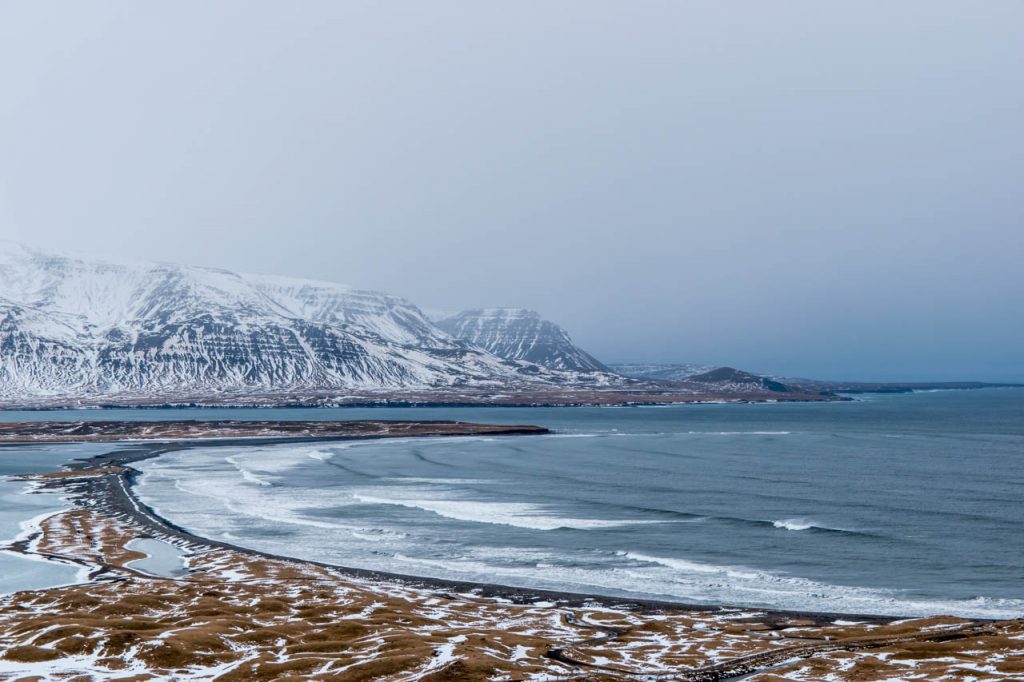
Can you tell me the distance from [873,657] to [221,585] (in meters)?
27.7

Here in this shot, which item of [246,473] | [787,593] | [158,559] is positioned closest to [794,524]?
[787,593]

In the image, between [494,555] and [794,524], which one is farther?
[794,524]

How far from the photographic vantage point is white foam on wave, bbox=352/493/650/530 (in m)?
58.2

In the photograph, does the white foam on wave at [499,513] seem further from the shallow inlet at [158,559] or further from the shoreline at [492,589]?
the shallow inlet at [158,559]

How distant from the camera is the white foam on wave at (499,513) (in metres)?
58.2

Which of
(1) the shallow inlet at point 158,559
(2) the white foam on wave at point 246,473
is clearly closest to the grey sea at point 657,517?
(2) the white foam on wave at point 246,473

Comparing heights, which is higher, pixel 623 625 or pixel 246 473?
pixel 623 625

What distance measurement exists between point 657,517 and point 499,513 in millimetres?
11632

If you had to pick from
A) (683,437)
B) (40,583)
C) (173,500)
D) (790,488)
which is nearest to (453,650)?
(40,583)

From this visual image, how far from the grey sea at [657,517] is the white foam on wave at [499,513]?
0.23 m

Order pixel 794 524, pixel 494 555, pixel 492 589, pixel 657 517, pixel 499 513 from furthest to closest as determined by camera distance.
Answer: pixel 499 513, pixel 657 517, pixel 794 524, pixel 494 555, pixel 492 589

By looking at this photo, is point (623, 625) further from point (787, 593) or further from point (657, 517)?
point (657, 517)

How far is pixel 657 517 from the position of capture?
2387 inches

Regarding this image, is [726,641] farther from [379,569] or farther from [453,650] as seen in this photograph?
[379,569]
